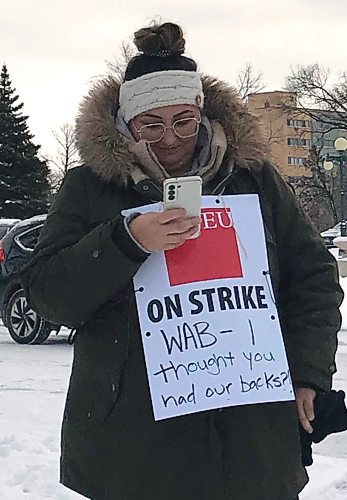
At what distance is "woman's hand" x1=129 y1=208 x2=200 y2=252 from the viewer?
2361mm

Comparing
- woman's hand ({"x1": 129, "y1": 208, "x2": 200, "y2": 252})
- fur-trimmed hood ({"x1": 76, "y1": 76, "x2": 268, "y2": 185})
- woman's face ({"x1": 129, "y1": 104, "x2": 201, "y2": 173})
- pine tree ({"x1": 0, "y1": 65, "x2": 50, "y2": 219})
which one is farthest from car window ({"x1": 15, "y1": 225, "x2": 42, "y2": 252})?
pine tree ({"x1": 0, "y1": 65, "x2": 50, "y2": 219})

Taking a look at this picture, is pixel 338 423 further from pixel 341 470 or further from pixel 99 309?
pixel 341 470

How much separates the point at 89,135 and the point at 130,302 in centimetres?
47

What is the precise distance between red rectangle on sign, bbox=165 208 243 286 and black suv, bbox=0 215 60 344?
30.1 feet

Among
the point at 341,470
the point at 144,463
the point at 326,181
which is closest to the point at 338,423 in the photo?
the point at 144,463

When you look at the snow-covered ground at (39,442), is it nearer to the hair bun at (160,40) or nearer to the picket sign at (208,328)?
the picket sign at (208,328)

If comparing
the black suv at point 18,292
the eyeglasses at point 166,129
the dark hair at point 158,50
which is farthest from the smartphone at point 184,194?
the black suv at point 18,292

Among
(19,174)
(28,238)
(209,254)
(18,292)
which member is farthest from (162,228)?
(19,174)

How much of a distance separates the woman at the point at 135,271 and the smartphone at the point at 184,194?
0.03 meters

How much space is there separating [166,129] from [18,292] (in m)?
9.35

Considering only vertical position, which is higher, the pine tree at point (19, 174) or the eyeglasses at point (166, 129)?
the pine tree at point (19, 174)

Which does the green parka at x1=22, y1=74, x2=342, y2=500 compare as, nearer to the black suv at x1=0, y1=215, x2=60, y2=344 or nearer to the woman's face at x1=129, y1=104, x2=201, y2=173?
the woman's face at x1=129, y1=104, x2=201, y2=173

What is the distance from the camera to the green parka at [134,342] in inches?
96.1

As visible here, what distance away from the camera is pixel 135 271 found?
242cm
